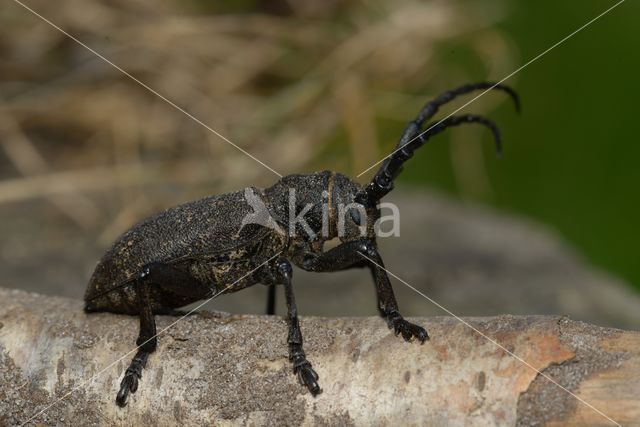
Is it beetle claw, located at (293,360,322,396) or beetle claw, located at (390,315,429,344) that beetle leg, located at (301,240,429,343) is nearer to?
beetle claw, located at (390,315,429,344)

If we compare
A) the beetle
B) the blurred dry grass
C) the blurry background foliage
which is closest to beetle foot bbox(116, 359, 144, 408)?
the beetle

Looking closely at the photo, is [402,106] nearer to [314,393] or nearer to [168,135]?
[168,135]

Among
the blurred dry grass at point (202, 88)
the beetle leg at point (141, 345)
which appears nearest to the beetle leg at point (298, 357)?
the beetle leg at point (141, 345)

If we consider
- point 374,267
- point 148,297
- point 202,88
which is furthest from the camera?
point 202,88

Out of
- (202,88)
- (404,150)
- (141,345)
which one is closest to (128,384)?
(141,345)

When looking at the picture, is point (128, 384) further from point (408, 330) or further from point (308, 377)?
point (408, 330)

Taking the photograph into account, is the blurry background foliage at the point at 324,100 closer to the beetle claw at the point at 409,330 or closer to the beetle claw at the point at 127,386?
the beetle claw at the point at 127,386

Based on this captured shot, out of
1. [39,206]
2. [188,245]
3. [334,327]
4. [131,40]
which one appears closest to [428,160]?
[131,40]
